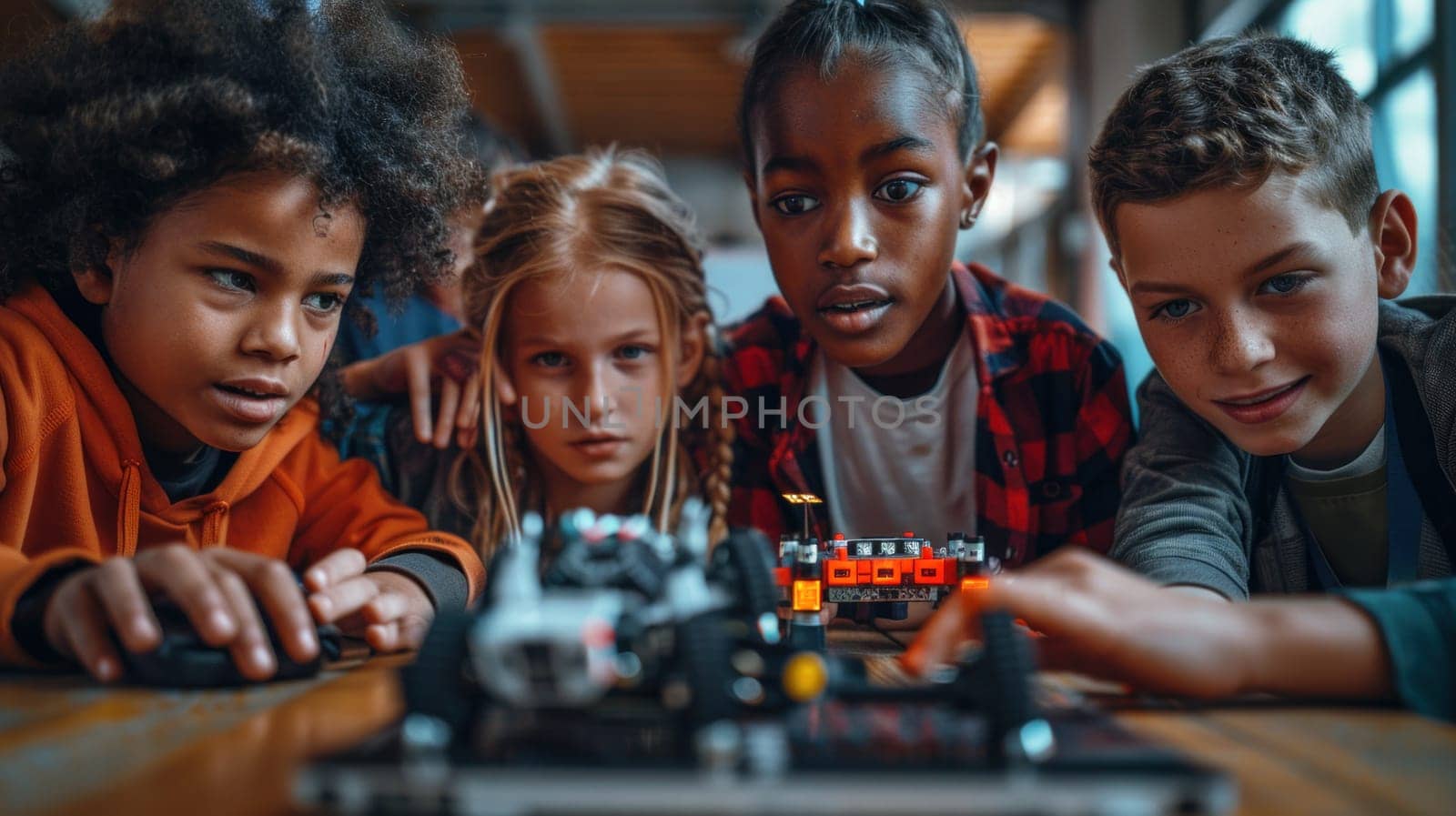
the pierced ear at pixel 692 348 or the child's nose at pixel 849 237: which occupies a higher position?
the child's nose at pixel 849 237

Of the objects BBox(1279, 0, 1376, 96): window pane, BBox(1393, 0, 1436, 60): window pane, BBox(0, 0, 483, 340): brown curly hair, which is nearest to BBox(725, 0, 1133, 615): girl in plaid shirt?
BBox(0, 0, 483, 340): brown curly hair

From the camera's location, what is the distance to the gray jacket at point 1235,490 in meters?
1.14

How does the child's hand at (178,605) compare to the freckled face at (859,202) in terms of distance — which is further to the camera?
the freckled face at (859,202)

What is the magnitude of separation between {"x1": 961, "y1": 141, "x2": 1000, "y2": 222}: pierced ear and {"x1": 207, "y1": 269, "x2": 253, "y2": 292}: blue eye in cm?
96

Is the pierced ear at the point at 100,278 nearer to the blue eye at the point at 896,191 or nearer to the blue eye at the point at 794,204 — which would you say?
the blue eye at the point at 794,204

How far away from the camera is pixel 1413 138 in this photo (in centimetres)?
319

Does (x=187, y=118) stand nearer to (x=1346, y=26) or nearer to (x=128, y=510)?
(x=128, y=510)

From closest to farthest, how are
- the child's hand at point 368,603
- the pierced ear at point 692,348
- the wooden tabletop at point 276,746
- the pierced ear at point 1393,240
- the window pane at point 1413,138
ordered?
the wooden tabletop at point 276,746
the child's hand at point 368,603
the pierced ear at point 1393,240
the pierced ear at point 692,348
the window pane at point 1413,138

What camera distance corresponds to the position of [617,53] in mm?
6539

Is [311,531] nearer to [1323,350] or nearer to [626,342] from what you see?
[626,342]

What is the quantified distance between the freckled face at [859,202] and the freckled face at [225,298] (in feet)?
1.93

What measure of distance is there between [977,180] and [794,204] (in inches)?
12.7

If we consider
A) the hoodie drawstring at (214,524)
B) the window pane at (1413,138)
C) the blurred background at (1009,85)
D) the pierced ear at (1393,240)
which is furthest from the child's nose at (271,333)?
the window pane at (1413,138)

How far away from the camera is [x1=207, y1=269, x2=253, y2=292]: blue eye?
46.2 inches
